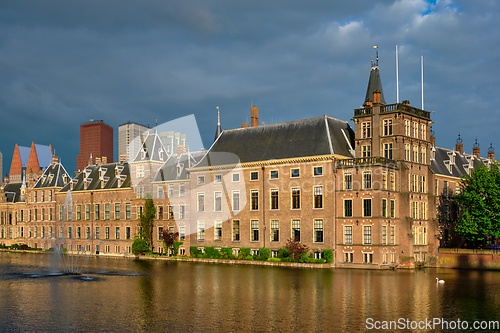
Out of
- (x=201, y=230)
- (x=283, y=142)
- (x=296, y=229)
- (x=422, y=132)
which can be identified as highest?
(x=422, y=132)

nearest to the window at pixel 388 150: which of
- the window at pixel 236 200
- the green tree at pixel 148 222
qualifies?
the window at pixel 236 200

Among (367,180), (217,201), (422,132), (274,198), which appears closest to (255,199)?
(274,198)

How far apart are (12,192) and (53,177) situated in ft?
61.1

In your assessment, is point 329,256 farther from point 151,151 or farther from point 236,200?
point 151,151

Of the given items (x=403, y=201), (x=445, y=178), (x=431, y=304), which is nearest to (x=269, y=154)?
(x=403, y=201)

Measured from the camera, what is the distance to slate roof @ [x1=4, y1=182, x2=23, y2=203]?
112 metres

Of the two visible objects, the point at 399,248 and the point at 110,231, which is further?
the point at 110,231

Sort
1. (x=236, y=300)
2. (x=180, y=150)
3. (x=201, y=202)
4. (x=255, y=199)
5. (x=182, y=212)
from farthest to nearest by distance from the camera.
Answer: (x=180, y=150)
(x=182, y=212)
(x=201, y=202)
(x=255, y=199)
(x=236, y=300)

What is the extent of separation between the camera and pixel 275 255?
217 ft

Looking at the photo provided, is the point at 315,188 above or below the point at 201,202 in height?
above

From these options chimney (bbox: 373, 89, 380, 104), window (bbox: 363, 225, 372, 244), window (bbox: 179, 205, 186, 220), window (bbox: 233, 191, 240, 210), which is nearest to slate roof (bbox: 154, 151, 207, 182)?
window (bbox: 179, 205, 186, 220)

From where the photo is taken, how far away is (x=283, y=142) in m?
68.7

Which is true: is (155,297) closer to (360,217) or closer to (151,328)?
(151,328)

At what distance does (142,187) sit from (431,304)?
58940 mm
